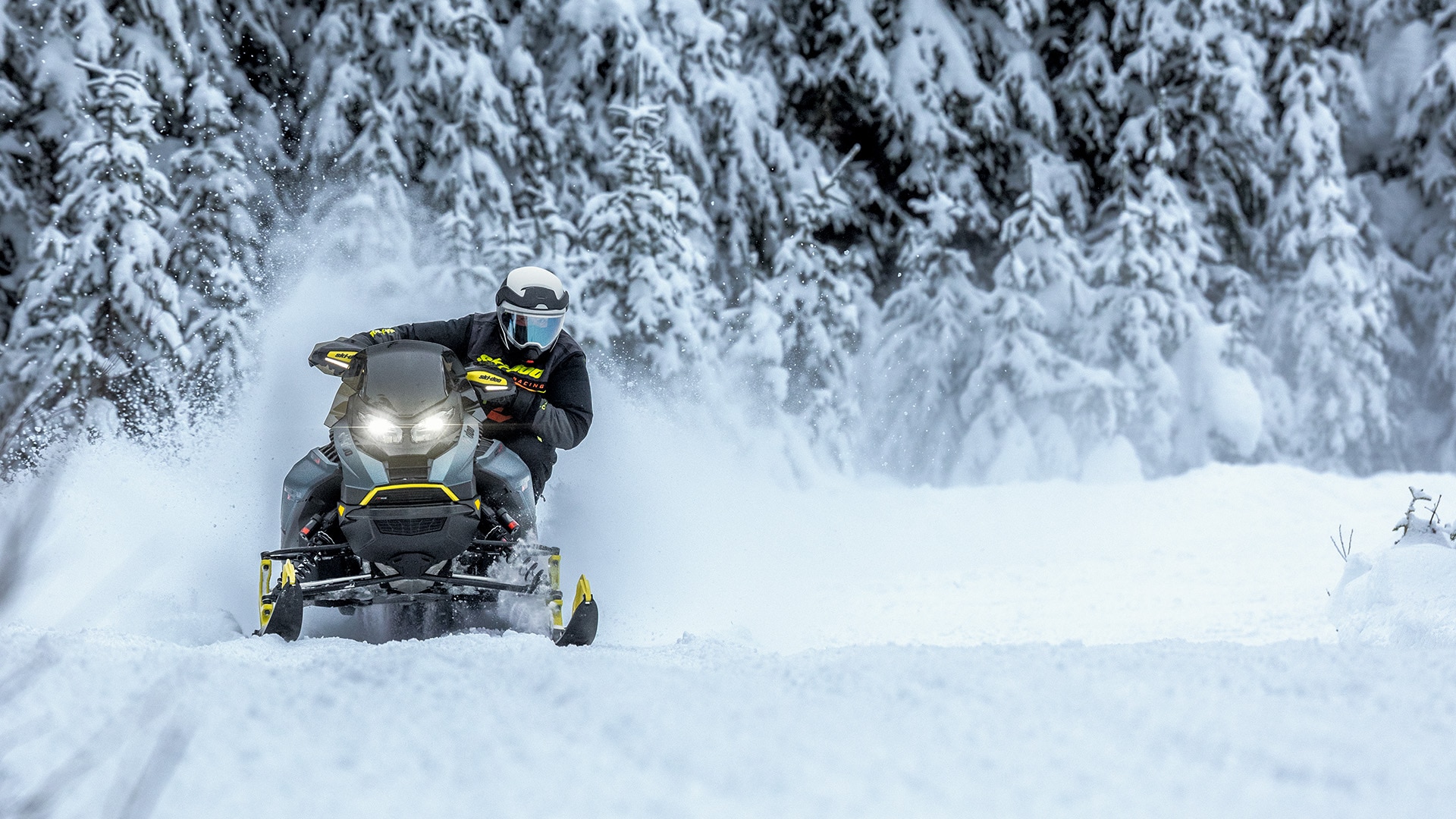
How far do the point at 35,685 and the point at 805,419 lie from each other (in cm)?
Result: 1177

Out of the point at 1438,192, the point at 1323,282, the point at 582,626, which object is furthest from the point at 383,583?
the point at 1438,192

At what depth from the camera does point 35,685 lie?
8.71 ft

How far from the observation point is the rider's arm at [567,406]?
18.1 feet

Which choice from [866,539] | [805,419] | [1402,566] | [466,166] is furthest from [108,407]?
[1402,566]

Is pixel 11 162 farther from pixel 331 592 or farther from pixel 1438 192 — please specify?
pixel 1438 192

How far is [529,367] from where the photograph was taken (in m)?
5.80

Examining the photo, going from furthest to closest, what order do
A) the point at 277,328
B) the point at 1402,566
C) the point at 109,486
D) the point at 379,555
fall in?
the point at 277,328, the point at 109,486, the point at 1402,566, the point at 379,555

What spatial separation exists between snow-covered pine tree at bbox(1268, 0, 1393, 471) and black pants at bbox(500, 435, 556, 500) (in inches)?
556

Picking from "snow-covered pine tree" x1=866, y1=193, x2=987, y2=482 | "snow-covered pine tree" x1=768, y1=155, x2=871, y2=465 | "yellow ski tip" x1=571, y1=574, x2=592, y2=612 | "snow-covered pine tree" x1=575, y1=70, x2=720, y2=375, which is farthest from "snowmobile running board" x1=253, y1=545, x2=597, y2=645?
"snow-covered pine tree" x1=866, y1=193, x2=987, y2=482

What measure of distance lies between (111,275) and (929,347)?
32.3 ft

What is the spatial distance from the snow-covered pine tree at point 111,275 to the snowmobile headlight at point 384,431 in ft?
20.9

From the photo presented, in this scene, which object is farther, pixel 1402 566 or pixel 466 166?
pixel 466 166

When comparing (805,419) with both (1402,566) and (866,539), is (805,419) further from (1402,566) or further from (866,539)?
(1402,566)

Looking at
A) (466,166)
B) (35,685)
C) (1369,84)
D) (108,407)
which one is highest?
(1369,84)
